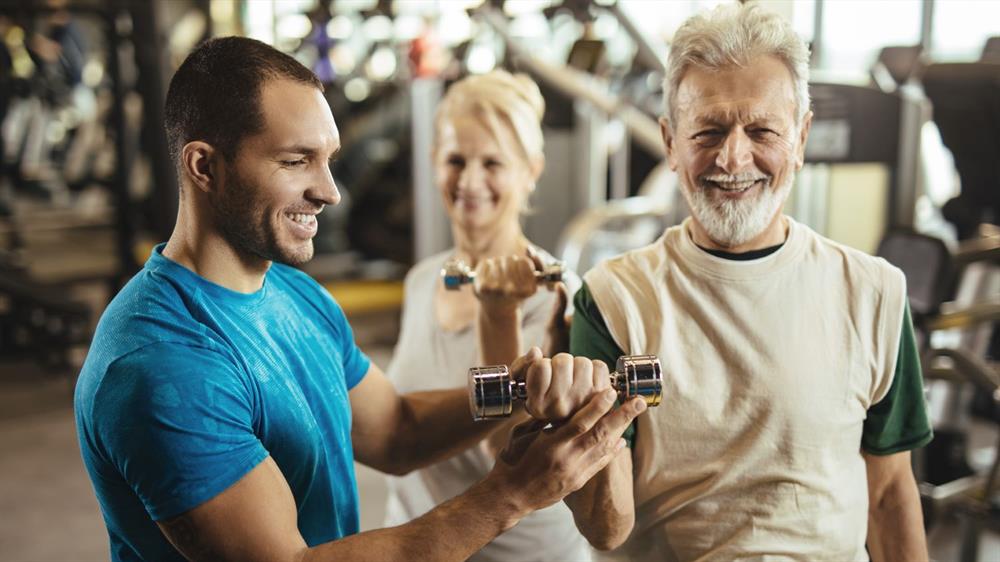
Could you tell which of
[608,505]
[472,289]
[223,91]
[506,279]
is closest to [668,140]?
[506,279]

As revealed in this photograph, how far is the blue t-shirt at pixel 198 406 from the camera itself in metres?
0.97

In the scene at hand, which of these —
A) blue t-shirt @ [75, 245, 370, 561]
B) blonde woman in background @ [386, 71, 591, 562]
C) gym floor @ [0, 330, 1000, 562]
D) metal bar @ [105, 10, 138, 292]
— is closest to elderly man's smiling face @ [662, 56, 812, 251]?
blonde woman in background @ [386, 71, 591, 562]

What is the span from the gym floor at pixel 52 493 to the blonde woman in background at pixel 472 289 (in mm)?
1665

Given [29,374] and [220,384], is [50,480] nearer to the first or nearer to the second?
[29,374]

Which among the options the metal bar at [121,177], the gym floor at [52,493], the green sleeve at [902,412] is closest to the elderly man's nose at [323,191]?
the green sleeve at [902,412]

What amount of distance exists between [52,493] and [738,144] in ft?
11.4

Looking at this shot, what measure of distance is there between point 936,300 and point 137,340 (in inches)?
86.5

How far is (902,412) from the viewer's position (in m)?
→ 1.28

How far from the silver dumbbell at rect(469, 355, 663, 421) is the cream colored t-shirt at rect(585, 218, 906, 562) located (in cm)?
22

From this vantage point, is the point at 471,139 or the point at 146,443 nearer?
the point at 146,443

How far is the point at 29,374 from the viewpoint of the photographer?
542 centimetres

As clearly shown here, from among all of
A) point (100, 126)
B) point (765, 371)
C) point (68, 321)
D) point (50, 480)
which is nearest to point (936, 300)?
point (765, 371)

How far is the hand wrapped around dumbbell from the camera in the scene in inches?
54.1

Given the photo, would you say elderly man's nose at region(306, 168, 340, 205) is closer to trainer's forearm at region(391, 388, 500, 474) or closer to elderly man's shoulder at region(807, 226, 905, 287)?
trainer's forearm at region(391, 388, 500, 474)
